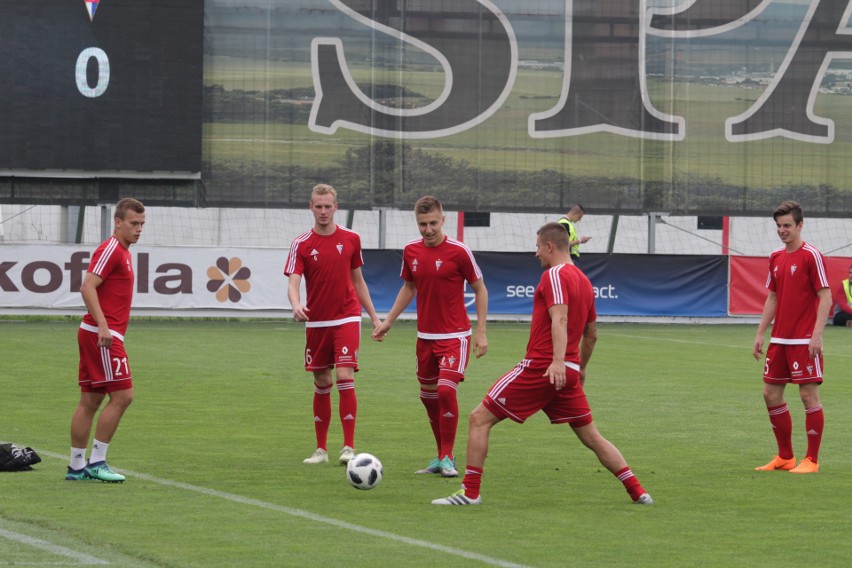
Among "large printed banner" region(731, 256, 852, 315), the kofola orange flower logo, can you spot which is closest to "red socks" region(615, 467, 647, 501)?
the kofola orange flower logo

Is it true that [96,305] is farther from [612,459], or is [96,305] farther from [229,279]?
[229,279]

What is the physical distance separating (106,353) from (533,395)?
296cm

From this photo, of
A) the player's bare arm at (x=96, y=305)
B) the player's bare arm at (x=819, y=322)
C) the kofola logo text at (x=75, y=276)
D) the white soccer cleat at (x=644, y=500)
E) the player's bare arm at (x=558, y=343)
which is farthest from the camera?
the kofola logo text at (x=75, y=276)

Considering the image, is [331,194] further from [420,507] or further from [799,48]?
[799,48]

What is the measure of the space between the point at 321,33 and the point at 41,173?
640 centimetres

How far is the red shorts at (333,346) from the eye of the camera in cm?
1089

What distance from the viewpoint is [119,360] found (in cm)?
958

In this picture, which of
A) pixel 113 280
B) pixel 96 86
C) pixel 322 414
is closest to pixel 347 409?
pixel 322 414

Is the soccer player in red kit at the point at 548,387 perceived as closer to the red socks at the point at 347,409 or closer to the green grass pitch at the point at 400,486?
the green grass pitch at the point at 400,486

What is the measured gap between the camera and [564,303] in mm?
8531

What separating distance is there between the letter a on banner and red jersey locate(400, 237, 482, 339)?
62.1 ft

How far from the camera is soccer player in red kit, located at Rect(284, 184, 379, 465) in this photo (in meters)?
10.9

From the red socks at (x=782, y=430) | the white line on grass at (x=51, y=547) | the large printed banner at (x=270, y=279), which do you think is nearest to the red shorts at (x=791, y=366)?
the red socks at (x=782, y=430)

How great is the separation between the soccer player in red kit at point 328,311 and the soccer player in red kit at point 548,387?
7.30 feet
